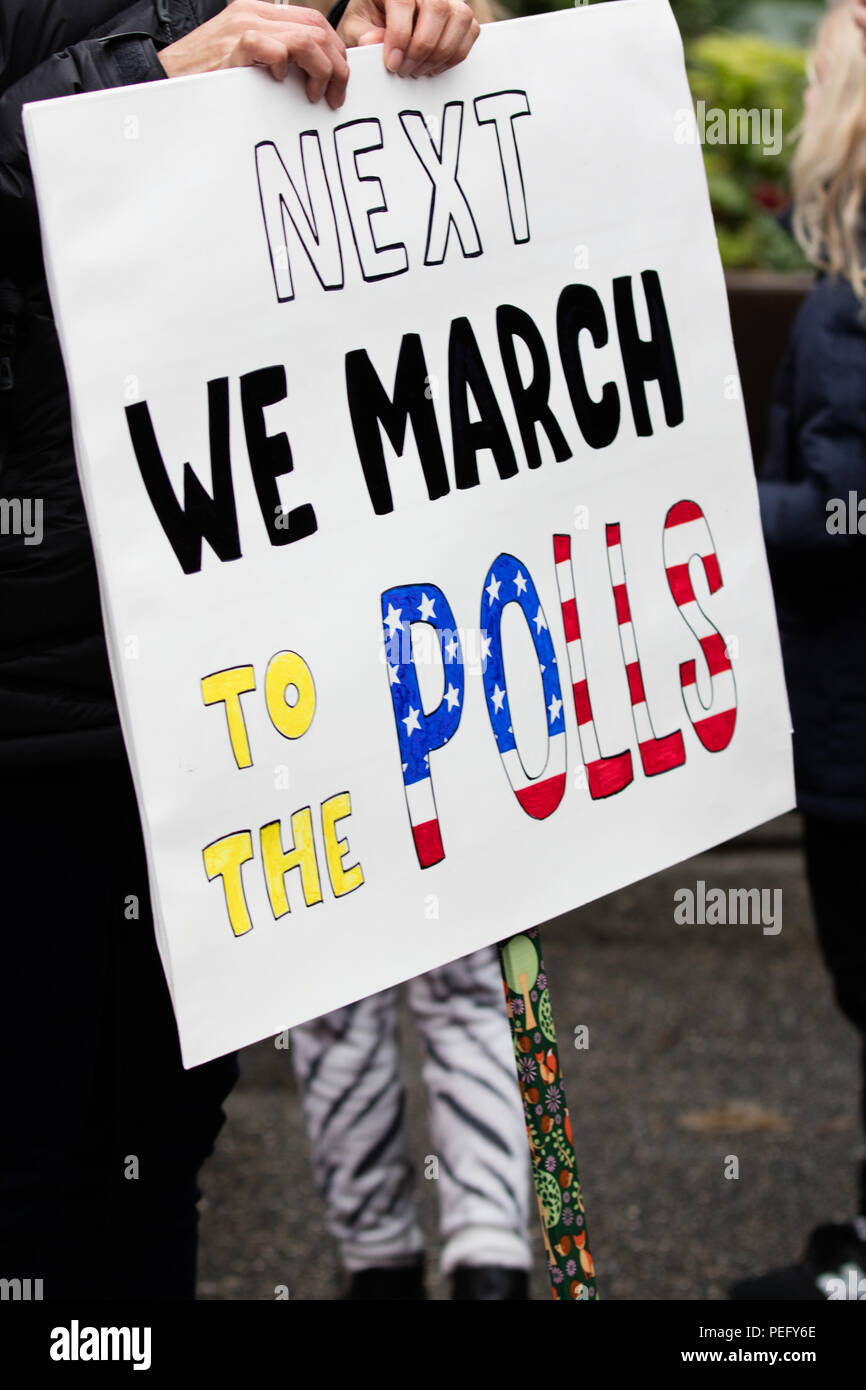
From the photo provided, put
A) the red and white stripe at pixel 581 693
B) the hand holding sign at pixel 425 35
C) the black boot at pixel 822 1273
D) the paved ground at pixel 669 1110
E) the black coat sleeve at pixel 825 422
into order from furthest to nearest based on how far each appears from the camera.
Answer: the paved ground at pixel 669 1110
the black boot at pixel 822 1273
the black coat sleeve at pixel 825 422
the red and white stripe at pixel 581 693
the hand holding sign at pixel 425 35

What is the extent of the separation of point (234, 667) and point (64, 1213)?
0.76 metres

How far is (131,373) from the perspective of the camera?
1275 mm

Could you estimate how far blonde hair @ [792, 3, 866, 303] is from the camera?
2.28m

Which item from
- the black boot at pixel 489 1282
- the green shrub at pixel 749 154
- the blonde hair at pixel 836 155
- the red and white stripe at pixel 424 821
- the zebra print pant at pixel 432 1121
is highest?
the green shrub at pixel 749 154

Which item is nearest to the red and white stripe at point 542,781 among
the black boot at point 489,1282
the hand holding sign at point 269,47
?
the hand holding sign at point 269,47

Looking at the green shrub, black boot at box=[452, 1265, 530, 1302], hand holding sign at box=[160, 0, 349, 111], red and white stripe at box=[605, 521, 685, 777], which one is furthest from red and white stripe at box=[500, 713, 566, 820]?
the green shrub

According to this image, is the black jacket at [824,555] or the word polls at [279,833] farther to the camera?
the black jacket at [824,555]

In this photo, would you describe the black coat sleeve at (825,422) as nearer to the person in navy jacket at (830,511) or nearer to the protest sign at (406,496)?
the person in navy jacket at (830,511)

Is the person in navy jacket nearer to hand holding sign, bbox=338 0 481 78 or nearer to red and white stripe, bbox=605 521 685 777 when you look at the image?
red and white stripe, bbox=605 521 685 777

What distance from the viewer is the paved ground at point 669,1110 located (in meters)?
2.72

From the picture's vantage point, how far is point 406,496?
1429mm

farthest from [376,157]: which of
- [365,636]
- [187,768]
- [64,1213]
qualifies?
[64,1213]
